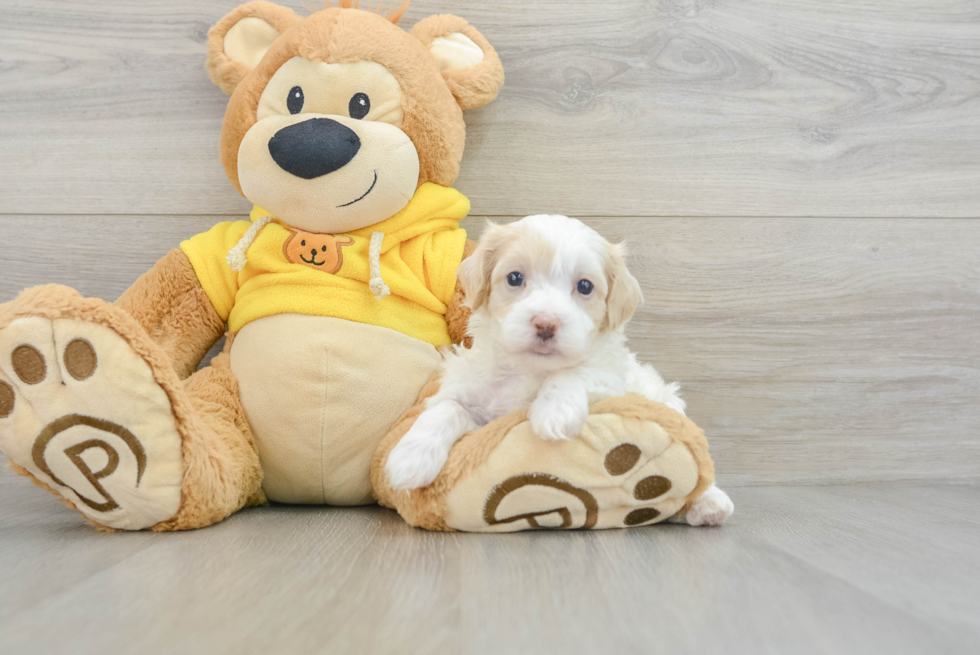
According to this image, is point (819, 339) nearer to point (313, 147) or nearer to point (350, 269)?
point (350, 269)

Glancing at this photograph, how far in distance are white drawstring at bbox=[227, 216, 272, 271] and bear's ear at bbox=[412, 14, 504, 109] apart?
1.47 ft

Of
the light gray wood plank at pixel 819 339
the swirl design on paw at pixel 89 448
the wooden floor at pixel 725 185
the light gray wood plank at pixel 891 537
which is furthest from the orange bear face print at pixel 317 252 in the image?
the light gray wood plank at pixel 891 537

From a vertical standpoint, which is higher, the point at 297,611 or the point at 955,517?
the point at 297,611

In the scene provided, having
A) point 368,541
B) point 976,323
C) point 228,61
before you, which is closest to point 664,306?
point 976,323

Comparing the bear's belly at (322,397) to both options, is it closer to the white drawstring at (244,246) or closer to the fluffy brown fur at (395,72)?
the white drawstring at (244,246)

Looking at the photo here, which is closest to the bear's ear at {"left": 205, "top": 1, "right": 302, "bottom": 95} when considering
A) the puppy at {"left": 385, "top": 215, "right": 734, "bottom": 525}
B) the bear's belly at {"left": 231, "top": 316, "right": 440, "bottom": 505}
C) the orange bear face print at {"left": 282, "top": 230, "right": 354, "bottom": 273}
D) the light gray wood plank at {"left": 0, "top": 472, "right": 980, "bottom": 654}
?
the orange bear face print at {"left": 282, "top": 230, "right": 354, "bottom": 273}

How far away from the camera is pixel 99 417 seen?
91 centimetres

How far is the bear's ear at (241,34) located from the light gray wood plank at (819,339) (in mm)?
772

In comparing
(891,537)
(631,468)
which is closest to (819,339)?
(891,537)

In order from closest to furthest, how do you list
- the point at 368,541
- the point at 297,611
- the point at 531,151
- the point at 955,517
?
the point at 297,611 < the point at 368,541 < the point at 955,517 < the point at 531,151

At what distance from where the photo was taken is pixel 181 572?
796mm

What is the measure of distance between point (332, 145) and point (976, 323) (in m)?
1.49

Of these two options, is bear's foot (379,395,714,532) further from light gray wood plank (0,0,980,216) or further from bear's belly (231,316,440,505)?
light gray wood plank (0,0,980,216)

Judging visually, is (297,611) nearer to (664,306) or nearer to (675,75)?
(664,306)
